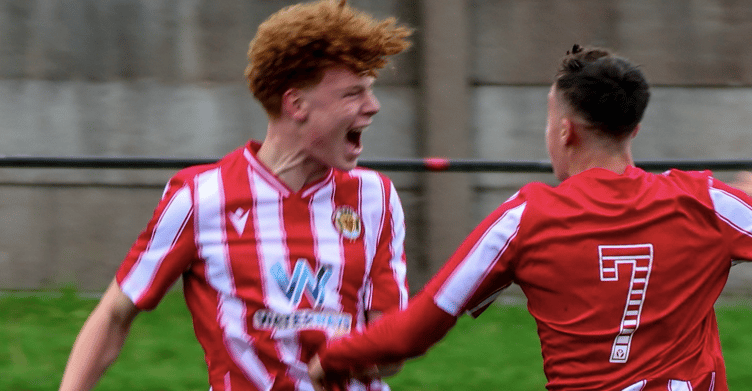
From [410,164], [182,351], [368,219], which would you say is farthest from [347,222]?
[182,351]

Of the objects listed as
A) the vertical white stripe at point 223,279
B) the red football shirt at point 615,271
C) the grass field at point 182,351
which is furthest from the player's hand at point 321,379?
the grass field at point 182,351

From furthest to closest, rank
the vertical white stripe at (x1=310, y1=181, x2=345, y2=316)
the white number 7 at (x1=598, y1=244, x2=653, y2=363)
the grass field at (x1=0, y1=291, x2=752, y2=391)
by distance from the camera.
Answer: the grass field at (x1=0, y1=291, x2=752, y2=391), the vertical white stripe at (x1=310, y1=181, x2=345, y2=316), the white number 7 at (x1=598, y1=244, x2=653, y2=363)

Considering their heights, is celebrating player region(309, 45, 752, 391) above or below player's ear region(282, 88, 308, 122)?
below

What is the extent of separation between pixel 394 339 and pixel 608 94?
2.37 feet

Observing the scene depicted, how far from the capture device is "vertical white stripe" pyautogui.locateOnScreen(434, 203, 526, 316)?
75.0 inches

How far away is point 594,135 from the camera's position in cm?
200

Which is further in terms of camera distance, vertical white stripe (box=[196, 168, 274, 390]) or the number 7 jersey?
vertical white stripe (box=[196, 168, 274, 390])

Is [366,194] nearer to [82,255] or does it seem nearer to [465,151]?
[465,151]

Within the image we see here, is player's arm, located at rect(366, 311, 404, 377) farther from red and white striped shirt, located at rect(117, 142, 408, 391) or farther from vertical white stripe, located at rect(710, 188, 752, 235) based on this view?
vertical white stripe, located at rect(710, 188, 752, 235)

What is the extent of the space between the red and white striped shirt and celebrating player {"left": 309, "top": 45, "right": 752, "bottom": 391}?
19 centimetres

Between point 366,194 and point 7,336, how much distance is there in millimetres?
3151

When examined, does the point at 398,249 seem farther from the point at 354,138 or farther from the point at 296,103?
the point at 296,103

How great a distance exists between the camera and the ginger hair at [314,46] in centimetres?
213

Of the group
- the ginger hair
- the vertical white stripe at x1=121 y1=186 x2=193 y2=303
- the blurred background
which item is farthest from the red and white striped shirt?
the blurred background
